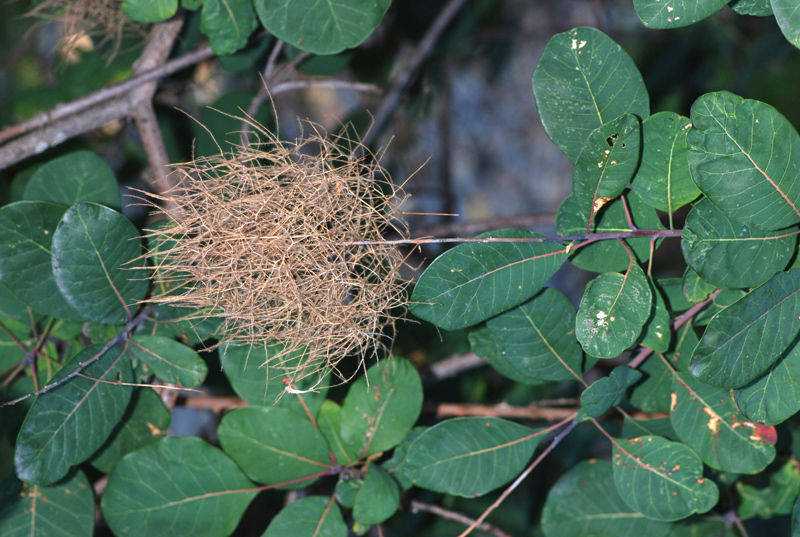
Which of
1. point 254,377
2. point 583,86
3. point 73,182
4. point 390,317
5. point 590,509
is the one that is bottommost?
point 590,509

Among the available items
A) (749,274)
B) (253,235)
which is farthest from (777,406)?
(253,235)

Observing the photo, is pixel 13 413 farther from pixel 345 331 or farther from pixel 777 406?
pixel 777 406

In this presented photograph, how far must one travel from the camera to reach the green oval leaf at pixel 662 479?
0.70 m

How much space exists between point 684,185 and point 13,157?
0.98 meters

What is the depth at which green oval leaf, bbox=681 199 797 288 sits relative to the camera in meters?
0.61

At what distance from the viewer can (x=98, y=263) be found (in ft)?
2.43

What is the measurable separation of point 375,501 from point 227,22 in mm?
692

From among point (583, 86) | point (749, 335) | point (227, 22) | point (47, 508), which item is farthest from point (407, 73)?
point (47, 508)

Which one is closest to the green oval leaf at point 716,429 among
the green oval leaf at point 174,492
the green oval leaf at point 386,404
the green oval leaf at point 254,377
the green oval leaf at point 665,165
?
the green oval leaf at point 665,165

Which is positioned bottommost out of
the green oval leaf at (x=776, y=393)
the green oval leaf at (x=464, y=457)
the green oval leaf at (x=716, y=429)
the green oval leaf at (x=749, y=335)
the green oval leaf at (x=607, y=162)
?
the green oval leaf at (x=464, y=457)

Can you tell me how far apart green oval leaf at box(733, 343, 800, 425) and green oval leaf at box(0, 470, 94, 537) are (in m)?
0.82

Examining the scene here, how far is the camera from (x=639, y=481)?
2.42 ft

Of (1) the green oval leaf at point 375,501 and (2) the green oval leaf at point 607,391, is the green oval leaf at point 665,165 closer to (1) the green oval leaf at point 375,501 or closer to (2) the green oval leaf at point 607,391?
(2) the green oval leaf at point 607,391

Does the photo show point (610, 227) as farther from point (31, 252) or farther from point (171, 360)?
point (31, 252)
